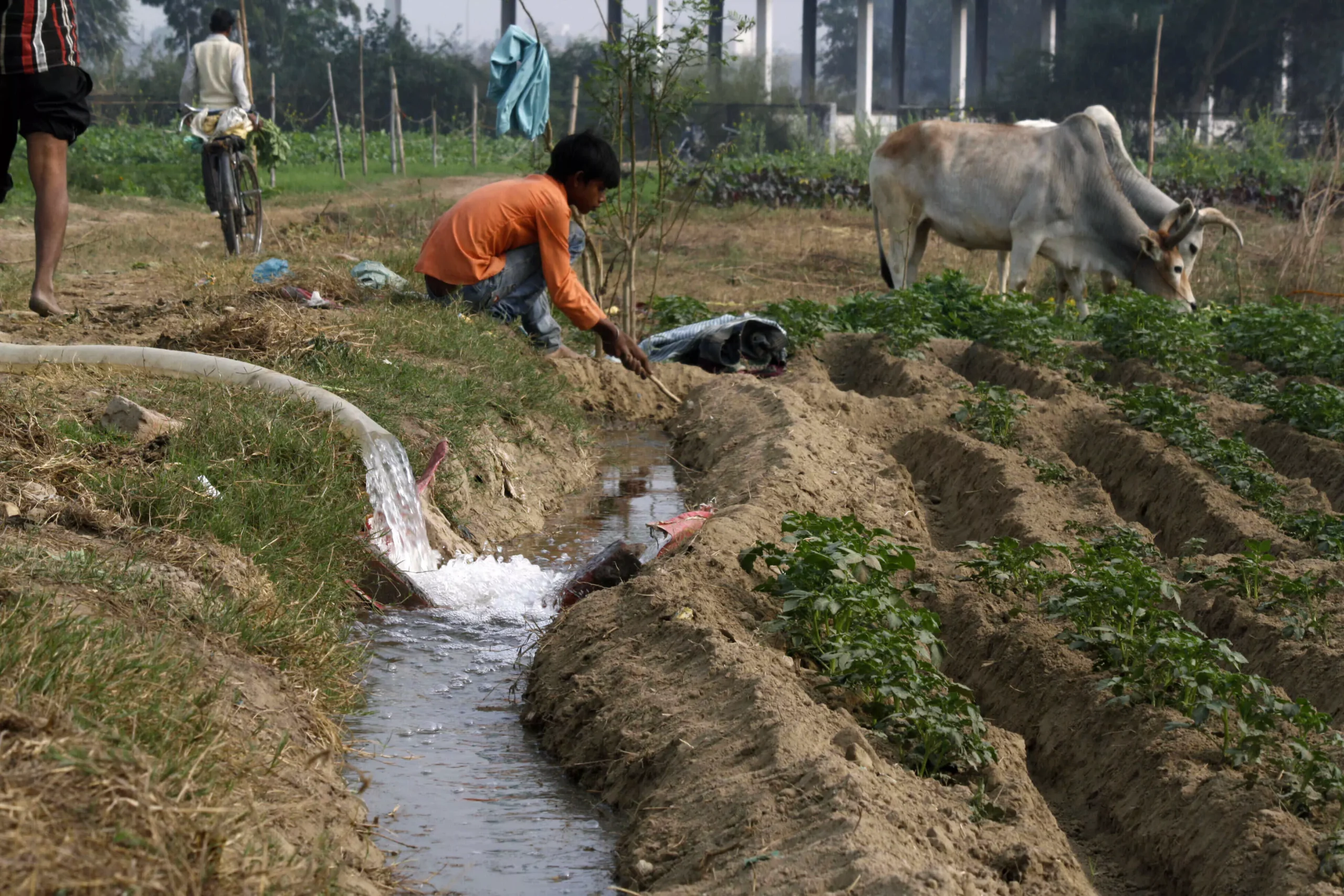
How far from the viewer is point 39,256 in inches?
255

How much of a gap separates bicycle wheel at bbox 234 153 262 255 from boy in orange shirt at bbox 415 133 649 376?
10.4ft

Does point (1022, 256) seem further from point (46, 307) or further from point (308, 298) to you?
point (46, 307)

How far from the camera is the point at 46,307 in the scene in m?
6.62

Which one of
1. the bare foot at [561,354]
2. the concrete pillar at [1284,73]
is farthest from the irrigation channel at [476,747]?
the concrete pillar at [1284,73]

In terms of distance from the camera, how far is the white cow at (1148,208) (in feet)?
35.5

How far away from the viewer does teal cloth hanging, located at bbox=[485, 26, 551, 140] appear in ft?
29.9

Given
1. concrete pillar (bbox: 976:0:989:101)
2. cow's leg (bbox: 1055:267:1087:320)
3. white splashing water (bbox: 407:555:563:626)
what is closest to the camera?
white splashing water (bbox: 407:555:563:626)

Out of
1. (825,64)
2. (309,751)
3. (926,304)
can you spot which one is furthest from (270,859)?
(825,64)

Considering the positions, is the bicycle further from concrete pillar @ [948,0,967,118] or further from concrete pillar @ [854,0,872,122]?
concrete pillar @ [948,0,967,118]

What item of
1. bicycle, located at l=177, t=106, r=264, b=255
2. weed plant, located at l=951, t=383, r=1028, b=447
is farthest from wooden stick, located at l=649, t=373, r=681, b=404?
bicycle, located at l=177, t=106, r=264, b=255

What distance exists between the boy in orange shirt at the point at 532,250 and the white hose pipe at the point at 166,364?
1972 millimetres

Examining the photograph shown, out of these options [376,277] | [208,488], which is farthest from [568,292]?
[208,488]

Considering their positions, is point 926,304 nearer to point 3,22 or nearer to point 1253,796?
point 3,22

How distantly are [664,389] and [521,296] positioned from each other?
115 cm
